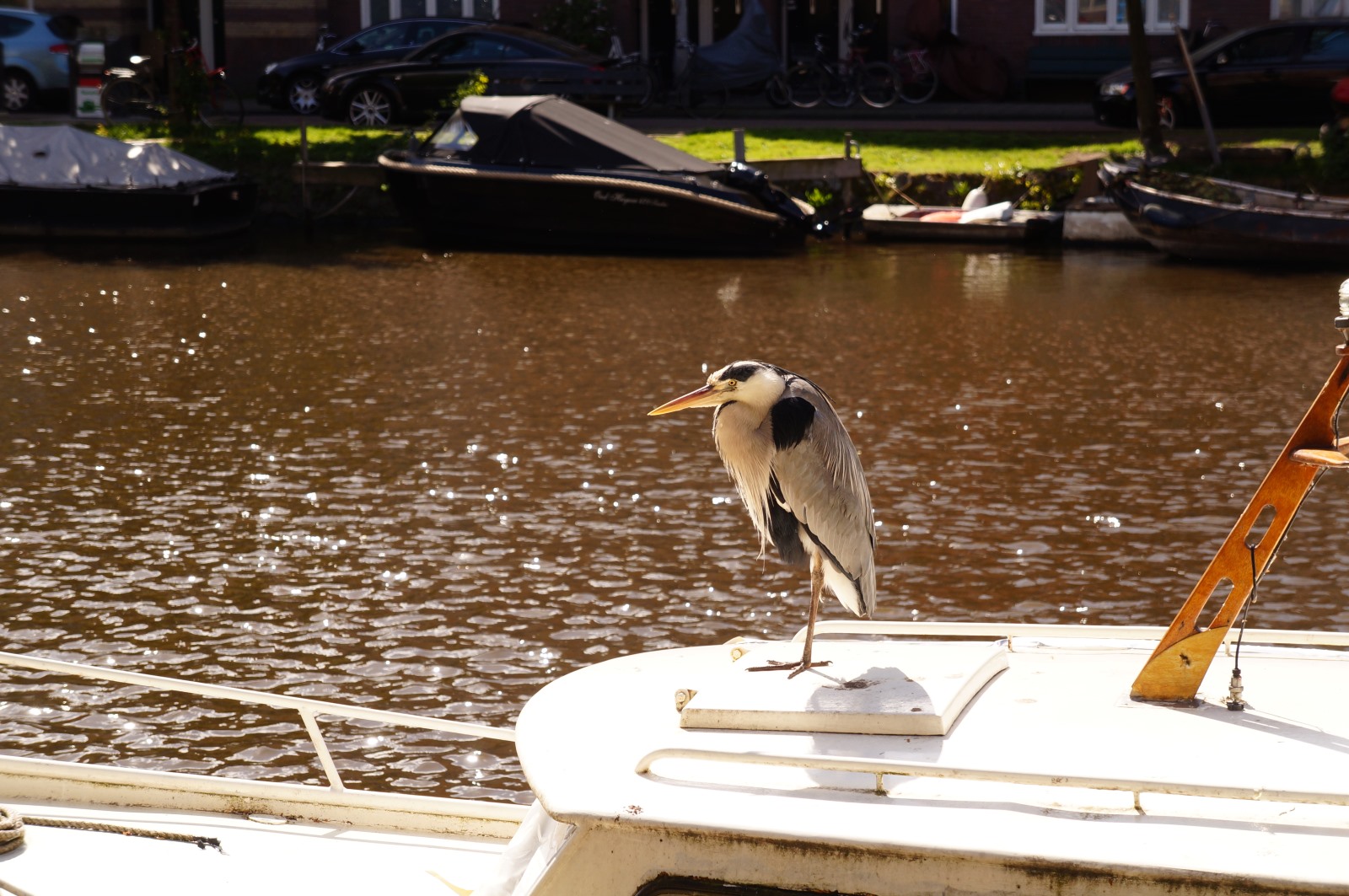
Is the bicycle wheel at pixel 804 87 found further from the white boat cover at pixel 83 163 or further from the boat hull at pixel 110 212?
the white boat cover at pixel 83 163

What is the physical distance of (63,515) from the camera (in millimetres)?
8844

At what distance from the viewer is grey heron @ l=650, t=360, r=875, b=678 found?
12.0 feet

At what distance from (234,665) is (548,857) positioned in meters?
4.69

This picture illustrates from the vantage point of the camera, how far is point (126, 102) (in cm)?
2425

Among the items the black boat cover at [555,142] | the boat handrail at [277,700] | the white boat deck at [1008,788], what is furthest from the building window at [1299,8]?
the white boat deck at [1008,788]

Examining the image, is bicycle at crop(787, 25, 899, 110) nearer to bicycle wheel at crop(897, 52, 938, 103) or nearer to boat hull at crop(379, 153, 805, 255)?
bicycle wheel at crop(897, 52, 938, 103)

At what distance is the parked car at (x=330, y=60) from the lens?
25.9 metres

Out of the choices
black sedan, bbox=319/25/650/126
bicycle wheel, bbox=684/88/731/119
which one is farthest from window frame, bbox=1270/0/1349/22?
black sedan, bbox=319/25/650/126

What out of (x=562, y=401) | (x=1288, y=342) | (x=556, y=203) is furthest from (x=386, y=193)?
(x=1288, y=342)

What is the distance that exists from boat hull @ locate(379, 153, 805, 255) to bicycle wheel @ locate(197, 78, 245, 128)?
533 centimetres

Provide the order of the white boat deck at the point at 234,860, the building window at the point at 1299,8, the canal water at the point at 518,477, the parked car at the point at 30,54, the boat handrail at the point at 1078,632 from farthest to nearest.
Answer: the building window at the point at 1299,8 < the parked car at the point at 30,54 < the canal water at the point at 518,477 < the white boat deck at the point at 234,860 < the boat handrail at the point at 1078,632

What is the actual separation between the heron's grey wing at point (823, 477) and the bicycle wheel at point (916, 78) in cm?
2447

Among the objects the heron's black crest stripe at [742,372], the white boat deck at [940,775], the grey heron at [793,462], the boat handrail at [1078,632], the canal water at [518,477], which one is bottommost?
the canal water at [518,477]

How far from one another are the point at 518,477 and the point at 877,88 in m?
19.0
